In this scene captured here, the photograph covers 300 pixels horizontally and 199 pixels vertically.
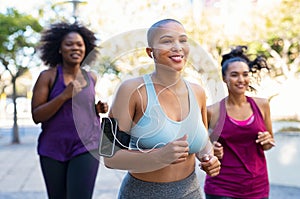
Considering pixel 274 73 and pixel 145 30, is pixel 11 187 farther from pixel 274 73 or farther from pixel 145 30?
pixel 274 73

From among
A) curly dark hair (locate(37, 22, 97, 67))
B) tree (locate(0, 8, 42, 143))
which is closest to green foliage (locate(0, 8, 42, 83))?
tree (locate(0, 8, 42, 143))

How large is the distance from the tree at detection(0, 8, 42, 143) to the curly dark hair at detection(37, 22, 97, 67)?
36.8 ft

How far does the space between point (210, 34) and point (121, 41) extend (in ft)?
33.0

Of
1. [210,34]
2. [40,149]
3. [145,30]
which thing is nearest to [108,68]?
[145,30]

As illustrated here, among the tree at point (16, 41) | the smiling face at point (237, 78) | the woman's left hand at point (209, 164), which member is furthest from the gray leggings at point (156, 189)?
the tree at point (16, 41)

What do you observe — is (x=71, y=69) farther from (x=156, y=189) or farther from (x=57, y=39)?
(x=156, y=189)

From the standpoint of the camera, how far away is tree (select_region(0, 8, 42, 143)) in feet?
48.5

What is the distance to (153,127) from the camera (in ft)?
6.48

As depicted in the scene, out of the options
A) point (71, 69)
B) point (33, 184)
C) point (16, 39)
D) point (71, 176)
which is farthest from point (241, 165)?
point (16, 39)

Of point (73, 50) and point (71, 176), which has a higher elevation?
point (73, 50)

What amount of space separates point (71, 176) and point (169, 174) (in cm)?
133

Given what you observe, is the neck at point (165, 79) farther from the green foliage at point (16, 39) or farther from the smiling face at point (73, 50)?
the green foliage at point (16, 39)

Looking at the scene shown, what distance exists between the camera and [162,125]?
77.5 inches

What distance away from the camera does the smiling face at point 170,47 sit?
6.45 ft
